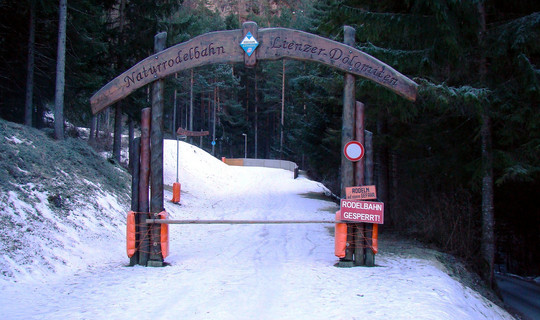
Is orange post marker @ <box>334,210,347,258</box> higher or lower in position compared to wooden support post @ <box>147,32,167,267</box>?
lower

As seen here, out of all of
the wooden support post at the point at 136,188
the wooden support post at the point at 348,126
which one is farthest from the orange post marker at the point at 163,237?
the wooden support post at the point at 348,126

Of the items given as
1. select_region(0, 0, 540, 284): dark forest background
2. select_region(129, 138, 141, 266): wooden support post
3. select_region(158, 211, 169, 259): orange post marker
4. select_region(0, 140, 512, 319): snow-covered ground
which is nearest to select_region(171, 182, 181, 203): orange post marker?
select_region(0, 0, 540, 284): dark forest background

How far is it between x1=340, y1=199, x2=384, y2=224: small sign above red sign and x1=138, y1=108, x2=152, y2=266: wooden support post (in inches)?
146

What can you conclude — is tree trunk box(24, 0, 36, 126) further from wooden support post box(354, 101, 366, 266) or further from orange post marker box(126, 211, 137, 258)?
wooden support post box(354, 101, 366, 266)

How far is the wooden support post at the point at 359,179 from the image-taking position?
25.1ft

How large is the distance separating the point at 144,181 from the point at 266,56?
10.9 ft

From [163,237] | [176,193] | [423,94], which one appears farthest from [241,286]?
[176,193]

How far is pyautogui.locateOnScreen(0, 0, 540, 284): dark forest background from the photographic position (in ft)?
29.5

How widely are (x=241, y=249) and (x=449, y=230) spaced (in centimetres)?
548

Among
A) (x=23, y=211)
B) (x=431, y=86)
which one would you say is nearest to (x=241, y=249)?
(x=23, y=211)

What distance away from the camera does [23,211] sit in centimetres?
823

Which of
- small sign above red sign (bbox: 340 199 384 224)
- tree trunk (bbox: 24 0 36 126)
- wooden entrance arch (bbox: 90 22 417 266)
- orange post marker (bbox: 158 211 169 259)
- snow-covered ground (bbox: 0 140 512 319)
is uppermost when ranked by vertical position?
tree trunk (bbox: 24 0 36 126)

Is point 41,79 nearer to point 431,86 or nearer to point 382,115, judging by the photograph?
point 382,115

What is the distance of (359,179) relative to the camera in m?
7.80
